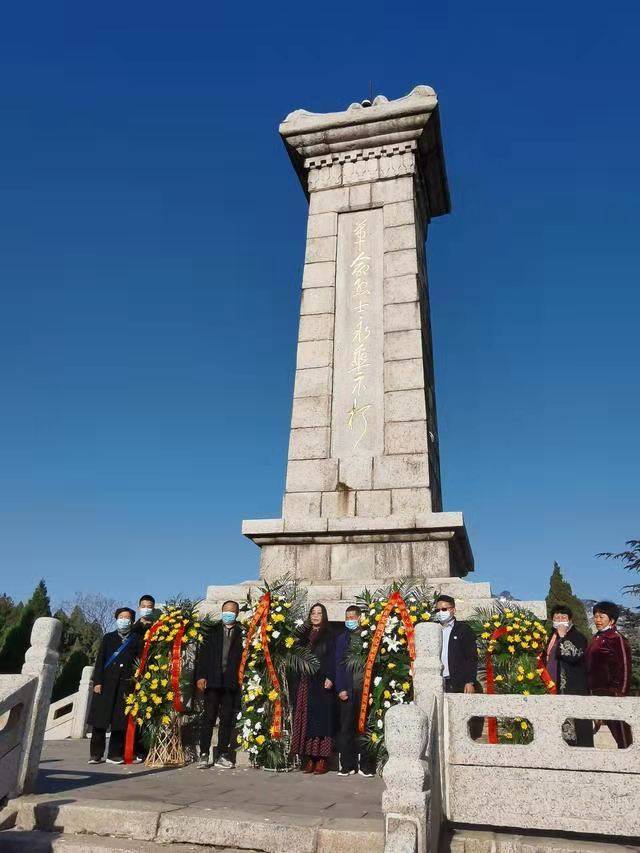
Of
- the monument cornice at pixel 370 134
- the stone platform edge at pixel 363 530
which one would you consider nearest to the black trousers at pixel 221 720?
the stone platform edge at pixel 363 530

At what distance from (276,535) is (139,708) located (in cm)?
276

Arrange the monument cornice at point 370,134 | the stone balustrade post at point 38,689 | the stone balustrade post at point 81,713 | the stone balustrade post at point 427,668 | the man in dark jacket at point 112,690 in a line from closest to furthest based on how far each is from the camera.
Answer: the stone balustrade post at point 427,668 < the stone balustrade post at point 38,689 < the man in dark jacket at point 112,690 < the monument cornice at point 370,134 < the stone balustrade post at point 81,713

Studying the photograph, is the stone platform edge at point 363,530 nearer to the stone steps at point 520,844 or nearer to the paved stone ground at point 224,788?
the paved stone ground at point 224,788

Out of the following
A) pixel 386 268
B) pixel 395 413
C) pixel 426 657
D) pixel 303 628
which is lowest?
pixel 426 657

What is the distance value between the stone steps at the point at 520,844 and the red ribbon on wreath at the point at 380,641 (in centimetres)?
208

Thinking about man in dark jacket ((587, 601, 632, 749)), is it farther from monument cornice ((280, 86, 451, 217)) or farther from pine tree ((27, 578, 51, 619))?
pine tree ((27, 578, 51, 619))

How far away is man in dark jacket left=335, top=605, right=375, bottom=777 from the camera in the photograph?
20.4ft

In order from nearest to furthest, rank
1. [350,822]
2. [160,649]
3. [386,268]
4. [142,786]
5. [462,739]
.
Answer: [350,822] < [462,739] < [142,786] < [160,649] < [386,268]

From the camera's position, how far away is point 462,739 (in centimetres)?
438

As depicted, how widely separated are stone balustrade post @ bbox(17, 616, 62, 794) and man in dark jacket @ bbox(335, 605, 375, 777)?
2.67 metres

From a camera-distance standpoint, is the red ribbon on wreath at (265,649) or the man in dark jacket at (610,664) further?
the red ribbon on wreath at (265,649)

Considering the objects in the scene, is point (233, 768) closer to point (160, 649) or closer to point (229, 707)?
point (229, 707)

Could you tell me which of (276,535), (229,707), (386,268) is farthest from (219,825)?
(386,268)

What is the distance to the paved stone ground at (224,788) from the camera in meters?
4.58
